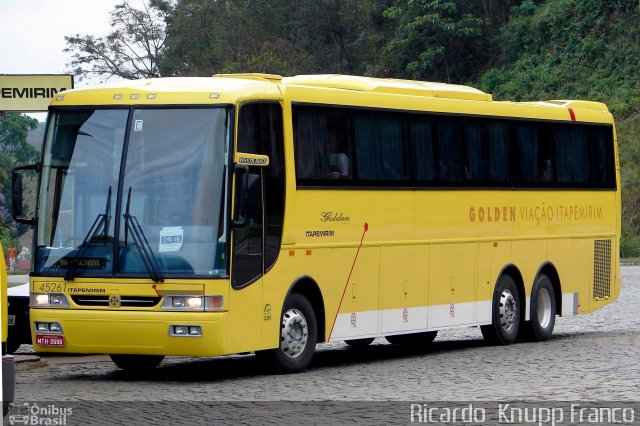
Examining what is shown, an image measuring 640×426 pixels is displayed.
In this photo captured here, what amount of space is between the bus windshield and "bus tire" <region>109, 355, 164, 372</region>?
179 cm

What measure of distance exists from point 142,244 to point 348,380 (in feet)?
8.65

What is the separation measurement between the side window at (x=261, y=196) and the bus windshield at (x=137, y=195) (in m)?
0.27

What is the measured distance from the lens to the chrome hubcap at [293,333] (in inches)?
678

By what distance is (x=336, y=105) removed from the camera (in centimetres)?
1856

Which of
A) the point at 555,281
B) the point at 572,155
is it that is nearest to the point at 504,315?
the point at 555,281

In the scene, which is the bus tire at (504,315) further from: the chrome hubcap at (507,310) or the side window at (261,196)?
the side window at (261,196)

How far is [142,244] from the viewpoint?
16297mm

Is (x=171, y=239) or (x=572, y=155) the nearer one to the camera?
(x=171, y=239)

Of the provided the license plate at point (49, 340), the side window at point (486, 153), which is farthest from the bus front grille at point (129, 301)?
the side window at point (486, 153)

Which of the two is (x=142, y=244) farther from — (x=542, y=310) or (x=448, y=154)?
(x=542, y=310)

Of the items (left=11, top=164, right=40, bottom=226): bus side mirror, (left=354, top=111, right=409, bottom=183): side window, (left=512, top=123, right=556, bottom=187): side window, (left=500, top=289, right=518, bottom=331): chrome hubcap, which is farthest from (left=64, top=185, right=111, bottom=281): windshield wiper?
(left=512, top=123, right=556, bottom=187): side window

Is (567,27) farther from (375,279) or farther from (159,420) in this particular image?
(159,420)

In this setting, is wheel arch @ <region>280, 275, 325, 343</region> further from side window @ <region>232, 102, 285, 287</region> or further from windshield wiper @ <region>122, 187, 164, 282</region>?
windshield wiper @ <region>122, 187, 164, 282</region>

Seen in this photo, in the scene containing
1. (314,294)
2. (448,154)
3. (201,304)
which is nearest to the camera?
(201,304)
